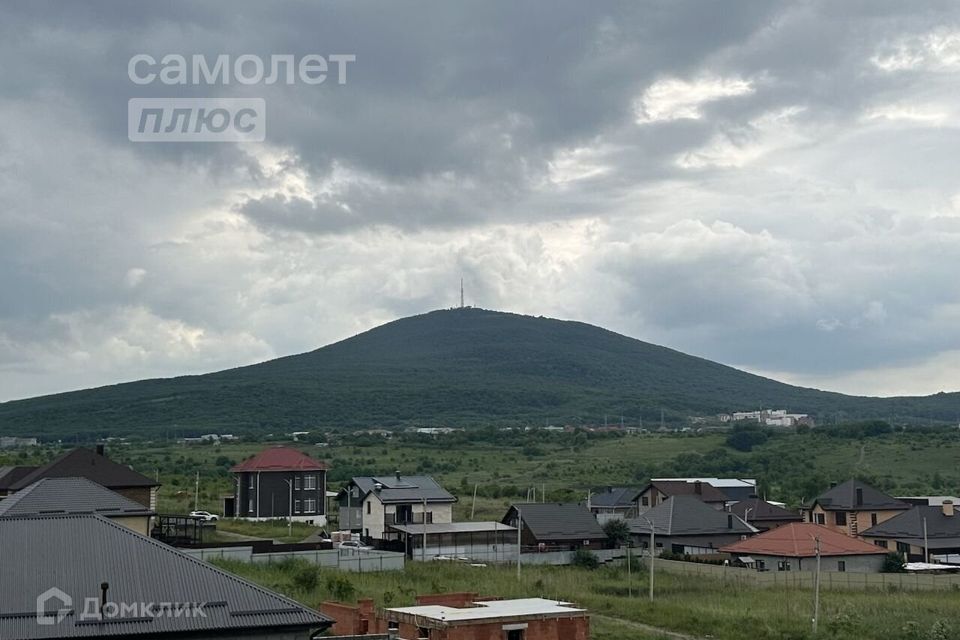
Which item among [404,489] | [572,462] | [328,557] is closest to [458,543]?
[404,489]

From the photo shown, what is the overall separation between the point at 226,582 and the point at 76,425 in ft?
606

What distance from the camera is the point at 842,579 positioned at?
1956 inches

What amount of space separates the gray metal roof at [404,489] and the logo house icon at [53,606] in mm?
44268

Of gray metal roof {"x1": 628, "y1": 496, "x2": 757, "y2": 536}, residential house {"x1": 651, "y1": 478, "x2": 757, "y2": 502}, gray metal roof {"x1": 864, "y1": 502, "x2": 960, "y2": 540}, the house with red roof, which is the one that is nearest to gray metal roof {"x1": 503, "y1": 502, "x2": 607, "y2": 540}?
gray metal roof {"x1": 628, "y1": 496, "x2": 757, "y2": 536}

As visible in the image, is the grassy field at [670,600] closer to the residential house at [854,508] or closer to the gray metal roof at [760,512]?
the residential house at [854,508]

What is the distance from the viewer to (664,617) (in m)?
38.6

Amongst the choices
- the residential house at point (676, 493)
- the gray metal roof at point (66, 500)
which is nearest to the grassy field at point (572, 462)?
the residential house at point (676, 493)

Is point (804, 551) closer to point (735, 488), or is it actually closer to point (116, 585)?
point (735, 488)

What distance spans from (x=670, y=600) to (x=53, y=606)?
1134 inches

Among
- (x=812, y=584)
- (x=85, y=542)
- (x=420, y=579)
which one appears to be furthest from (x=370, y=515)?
(x=85, y=542)

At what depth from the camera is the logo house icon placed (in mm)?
18844

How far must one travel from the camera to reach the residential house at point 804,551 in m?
52.6

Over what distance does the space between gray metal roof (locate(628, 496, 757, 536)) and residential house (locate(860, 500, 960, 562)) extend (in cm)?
751

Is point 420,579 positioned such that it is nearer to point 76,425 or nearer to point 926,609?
point 926,609
